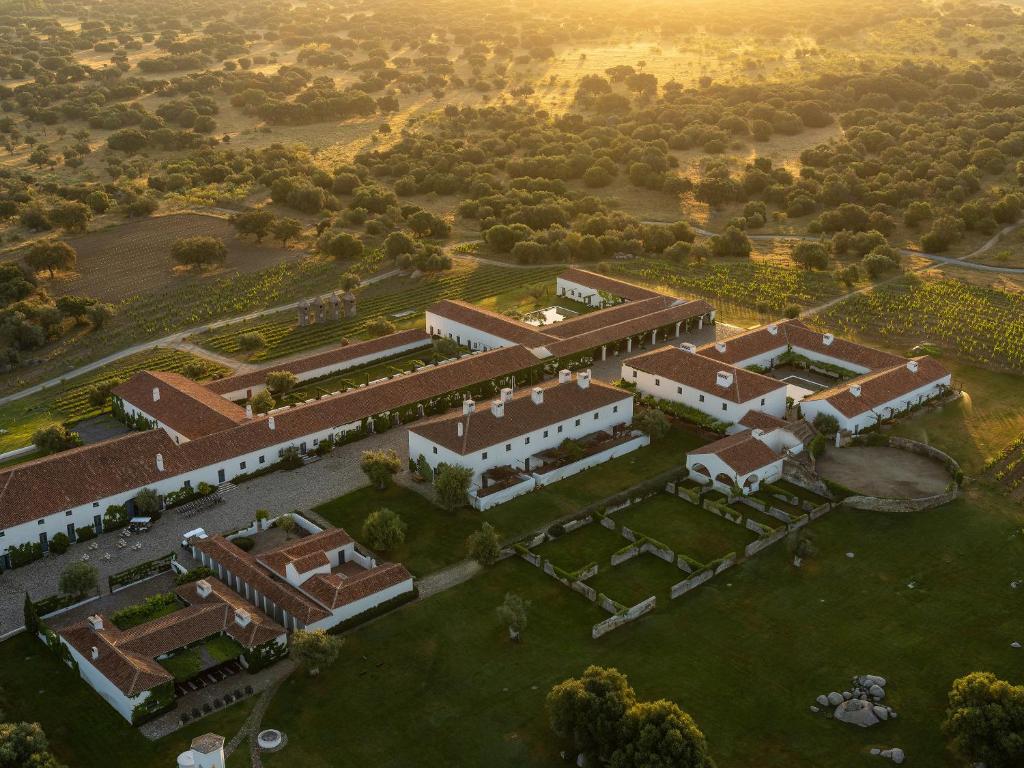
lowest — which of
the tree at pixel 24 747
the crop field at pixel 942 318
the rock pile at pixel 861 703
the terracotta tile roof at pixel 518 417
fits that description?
the rock pile at pixel 861 703

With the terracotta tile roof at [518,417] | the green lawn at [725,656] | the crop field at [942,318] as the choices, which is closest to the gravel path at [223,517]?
the terracotta tile roof at [518,417]

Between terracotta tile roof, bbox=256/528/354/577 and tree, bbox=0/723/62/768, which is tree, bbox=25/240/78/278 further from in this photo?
tree, bbox=0/723/62/768

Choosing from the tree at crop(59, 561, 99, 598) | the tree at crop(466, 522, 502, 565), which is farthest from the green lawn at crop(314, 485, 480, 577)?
the tree at crop(59, 561, 99, 598)

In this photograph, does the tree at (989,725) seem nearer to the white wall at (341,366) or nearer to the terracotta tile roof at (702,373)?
the terracotta tile roof at (702,373)

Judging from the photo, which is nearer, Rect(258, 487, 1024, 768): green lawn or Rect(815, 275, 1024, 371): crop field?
Rect(258, 487, 1024, 768): green lawn

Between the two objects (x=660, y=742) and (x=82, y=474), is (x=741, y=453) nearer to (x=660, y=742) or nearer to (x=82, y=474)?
(x=660, y=742)
